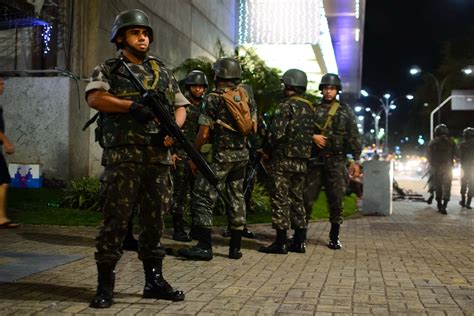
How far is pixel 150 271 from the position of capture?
4.30 m

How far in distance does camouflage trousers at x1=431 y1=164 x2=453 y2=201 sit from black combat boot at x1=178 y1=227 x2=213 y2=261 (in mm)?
8288

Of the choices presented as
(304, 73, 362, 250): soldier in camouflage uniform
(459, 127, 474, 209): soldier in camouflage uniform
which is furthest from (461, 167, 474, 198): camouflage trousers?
(304, 73, 362, 250): soldier in camouflage uniform

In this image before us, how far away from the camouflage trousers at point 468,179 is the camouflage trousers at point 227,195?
9.19m

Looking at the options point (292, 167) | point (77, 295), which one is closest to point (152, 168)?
point (77, 295)

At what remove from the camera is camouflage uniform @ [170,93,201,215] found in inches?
281

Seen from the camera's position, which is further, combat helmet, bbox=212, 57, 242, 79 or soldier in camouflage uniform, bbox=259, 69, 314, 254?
soldier in camouflage uniform, bbox=259, 69, 314, 254

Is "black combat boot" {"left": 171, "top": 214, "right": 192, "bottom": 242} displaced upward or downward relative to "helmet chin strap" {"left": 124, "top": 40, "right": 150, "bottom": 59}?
downward

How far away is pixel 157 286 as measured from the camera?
4254 millimetres

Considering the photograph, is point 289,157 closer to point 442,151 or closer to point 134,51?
point 134,51

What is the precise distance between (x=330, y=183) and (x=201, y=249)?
2.03 m

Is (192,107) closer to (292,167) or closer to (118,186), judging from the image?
(292,167)

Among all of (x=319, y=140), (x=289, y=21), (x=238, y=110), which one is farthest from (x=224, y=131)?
(x=289, y=21)

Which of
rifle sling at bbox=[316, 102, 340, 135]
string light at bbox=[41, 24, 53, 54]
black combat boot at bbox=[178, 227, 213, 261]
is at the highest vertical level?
string light at bbox=[41, 24, 53, 54]

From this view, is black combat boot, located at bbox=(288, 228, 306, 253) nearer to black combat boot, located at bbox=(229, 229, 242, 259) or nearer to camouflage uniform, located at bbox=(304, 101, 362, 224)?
camouflage uniform, located at bbox=(304, 101, 362, 224)
